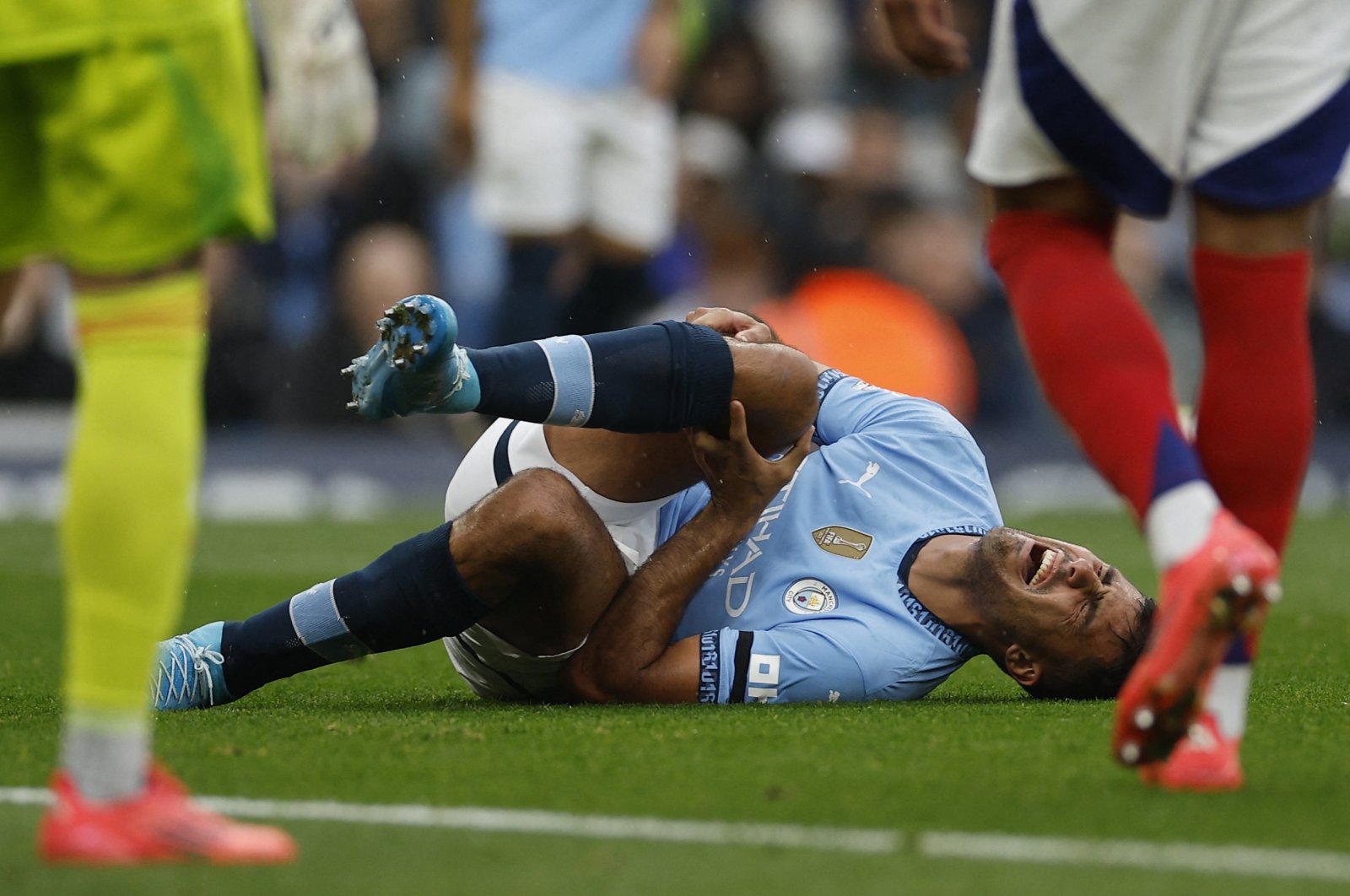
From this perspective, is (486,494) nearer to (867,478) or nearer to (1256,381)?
(867,478)

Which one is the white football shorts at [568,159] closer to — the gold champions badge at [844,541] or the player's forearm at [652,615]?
the gold champions badge at [844,541]

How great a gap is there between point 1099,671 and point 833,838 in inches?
60.9

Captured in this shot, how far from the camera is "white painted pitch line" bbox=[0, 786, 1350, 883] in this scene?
229 cm

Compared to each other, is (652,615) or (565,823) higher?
(565,823)

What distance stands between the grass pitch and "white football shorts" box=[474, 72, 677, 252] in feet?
13.2

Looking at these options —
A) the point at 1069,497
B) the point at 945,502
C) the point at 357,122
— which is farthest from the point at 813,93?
the point at 357,122

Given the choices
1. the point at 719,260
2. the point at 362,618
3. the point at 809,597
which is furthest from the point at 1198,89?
the point at 719,260

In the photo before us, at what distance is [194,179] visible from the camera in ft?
7.57

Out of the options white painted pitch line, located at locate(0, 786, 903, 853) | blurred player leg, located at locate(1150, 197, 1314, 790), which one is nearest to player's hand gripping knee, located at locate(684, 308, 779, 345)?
blurred player leg, located at locate(1150, 197, 1314, 790)

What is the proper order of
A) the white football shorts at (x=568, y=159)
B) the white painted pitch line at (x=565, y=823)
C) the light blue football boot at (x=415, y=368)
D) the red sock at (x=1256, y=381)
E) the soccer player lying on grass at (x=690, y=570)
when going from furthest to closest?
the white football shorts at (x=568, y=159) < the soccer player lying on grass at (x=690, y=570) < the light blue football boot at (x=415, y=368) < the red sock at (x=1256, y=381) < the white painted pitch line at (x=565, y=823)

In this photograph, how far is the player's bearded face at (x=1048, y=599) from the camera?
3.82 meters

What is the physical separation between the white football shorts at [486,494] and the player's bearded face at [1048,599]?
63cm

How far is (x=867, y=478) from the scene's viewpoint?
4.05 m

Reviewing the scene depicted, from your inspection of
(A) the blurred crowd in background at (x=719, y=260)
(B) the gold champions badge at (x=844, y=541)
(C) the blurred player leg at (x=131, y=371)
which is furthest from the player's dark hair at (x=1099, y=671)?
(A) the blurred crowd in background at (x=719, y=260)
